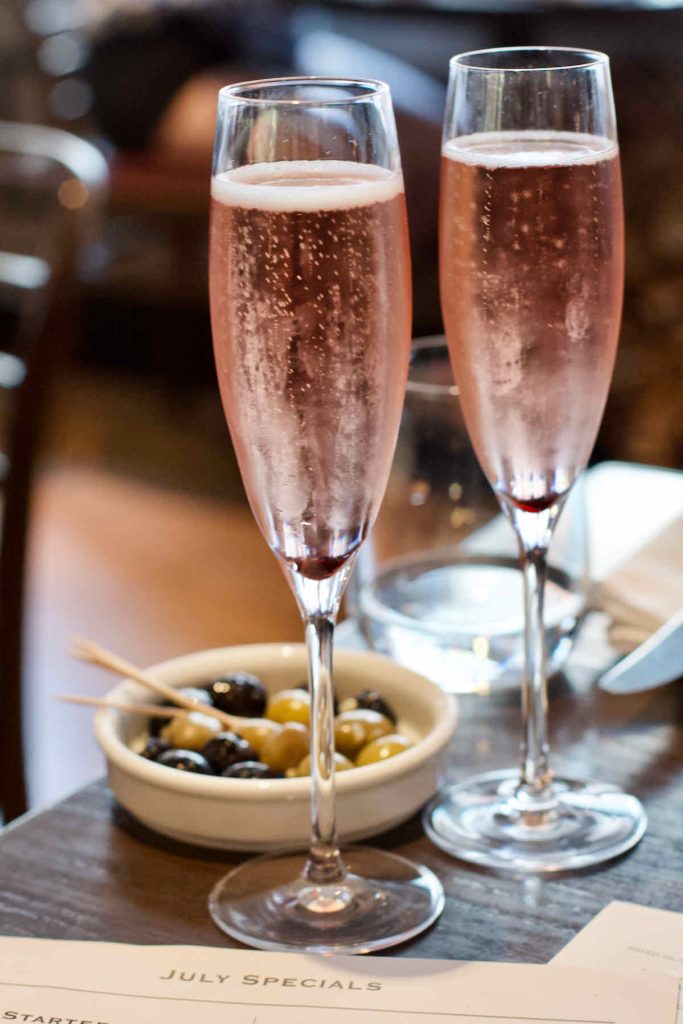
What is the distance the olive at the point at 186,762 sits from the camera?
2.13 ft

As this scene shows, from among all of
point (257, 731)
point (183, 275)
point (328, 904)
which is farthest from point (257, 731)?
point (183, 275)

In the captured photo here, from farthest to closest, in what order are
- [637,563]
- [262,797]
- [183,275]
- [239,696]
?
[183,275] → [637,563] → [239,696] → [262,797]

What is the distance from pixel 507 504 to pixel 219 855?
0.68 ft

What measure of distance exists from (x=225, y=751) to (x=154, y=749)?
0.11 ft

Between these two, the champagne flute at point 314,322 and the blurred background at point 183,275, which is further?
the blurred background at point 183,275

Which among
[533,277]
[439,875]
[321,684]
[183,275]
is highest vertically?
[533,277]

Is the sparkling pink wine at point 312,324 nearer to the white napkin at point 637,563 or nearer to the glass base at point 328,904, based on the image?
the glass base at point 328,904

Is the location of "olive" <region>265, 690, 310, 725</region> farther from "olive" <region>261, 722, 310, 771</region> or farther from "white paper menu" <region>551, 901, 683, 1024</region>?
"white paper menu" <region>551, 901, 683, 1024</region>

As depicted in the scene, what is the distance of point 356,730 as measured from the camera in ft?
2.29

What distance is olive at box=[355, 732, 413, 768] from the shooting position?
67 cm

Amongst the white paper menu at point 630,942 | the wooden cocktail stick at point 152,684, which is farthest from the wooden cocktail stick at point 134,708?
the white paper menu at point 630,942

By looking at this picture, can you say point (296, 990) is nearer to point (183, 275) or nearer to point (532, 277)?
point (532, 277)

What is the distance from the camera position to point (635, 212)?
9.44 feet

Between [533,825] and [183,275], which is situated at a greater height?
[533,825]
